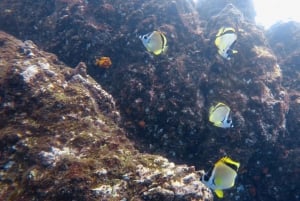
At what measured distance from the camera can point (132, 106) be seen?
7.01m

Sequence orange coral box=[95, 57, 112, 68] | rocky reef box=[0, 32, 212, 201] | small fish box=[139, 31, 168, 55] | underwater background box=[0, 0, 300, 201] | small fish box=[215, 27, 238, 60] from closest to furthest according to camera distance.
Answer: rocky reef box=[0, 32, 212, 201]
underwater background box=[0, 0, 300, 201]
small fish box=[139, 31, 168, 55]
small fish box=[215, 27, 238, 60]
orange coral box=[95, 57, 112, 68]

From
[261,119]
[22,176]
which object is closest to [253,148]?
[261,119]

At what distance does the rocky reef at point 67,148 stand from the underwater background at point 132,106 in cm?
2

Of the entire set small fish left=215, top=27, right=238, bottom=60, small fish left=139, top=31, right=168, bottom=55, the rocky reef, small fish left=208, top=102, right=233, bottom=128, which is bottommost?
the rocky reef

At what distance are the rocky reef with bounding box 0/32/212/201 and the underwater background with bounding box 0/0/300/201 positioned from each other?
2 cm

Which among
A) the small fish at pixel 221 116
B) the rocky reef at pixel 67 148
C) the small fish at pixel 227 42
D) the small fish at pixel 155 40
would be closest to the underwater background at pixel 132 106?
the rocky reef at pixel 67 148

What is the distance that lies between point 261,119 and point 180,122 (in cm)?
219

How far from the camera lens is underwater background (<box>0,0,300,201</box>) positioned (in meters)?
4.18

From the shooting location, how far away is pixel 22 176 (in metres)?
4.30

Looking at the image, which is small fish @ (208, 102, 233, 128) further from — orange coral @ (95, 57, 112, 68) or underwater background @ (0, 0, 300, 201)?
orange coral @ (95, 57, 112, 68)

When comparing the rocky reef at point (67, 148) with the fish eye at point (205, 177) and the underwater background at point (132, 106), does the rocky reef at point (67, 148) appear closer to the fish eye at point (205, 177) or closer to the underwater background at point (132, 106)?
the underwater background at point (132, 106)

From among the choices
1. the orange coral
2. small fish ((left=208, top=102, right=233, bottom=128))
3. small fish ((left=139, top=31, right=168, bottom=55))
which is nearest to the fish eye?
small fish ((left=208, top=102, right=233, bottom=128))

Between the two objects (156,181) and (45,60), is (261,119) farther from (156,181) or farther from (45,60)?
(45,60)

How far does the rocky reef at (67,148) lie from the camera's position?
3949 millimetres
